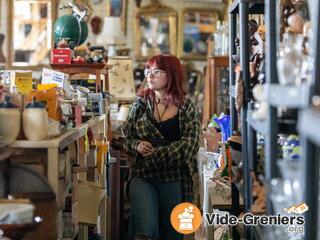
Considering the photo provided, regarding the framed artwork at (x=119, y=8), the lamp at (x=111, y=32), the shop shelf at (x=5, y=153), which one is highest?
the framed artwork at (x=119, y=8)

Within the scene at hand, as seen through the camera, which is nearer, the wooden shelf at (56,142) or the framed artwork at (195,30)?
the wooden shelf at (56,142)

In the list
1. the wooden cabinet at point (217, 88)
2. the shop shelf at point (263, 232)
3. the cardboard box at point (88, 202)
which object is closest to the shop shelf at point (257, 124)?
the shop shelf at point (263, 232)

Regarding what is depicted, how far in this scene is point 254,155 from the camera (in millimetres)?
2020

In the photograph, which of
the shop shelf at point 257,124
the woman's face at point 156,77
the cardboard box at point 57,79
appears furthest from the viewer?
the woman's face at point 156,77

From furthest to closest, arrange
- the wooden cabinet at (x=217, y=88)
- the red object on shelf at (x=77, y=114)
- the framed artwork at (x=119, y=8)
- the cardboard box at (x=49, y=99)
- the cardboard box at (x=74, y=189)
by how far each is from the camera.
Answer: the framed artwork at (x=119, y=8) < the wooden cabinet at (x=217, y=88) < the red object on shelf at (x=77, y=114) < the cardboard box at (x=74, y=189) < the cardboard box at (x=49, y=99)

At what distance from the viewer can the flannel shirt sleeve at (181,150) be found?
10.9 feet

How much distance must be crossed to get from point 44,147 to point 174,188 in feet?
4.68

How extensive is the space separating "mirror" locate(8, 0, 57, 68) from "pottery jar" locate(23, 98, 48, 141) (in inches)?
192

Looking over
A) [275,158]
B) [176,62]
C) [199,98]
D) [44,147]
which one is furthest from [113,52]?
[275,158]

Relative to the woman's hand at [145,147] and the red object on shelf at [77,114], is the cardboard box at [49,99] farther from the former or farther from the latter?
the woman's hand at [145,147]

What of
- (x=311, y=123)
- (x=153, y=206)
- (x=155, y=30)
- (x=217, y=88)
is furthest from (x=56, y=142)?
(x=155, y=30)

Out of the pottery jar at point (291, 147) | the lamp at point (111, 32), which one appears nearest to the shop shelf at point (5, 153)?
the pottery jar at point (291, 147)

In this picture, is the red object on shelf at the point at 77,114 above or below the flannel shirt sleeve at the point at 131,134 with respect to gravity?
above

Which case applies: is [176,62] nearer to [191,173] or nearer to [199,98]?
[191,173]
